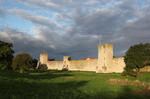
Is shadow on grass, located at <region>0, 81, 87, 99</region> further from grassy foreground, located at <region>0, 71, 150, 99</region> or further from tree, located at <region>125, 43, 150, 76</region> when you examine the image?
tree, located at <region>125, 43, 150, 76</region>

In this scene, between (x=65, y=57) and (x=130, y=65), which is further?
(x=65, y=57)

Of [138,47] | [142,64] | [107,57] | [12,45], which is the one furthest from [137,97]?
[12,45]

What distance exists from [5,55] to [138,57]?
95.7 feet

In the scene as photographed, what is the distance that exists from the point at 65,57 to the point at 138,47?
36399mm

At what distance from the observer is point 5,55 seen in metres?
41.0

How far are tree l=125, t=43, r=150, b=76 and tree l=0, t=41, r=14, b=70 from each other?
89.1 ft

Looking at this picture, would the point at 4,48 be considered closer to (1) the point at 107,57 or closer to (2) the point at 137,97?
(1) the point at 107,57

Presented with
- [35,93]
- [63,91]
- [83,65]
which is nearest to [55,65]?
[83,65]

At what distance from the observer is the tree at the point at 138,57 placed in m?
28.9

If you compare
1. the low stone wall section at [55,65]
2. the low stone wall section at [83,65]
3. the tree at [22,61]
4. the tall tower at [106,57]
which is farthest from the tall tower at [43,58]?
the tall tower at [106,57]

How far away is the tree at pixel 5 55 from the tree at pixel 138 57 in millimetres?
27148

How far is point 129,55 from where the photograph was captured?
3109cm

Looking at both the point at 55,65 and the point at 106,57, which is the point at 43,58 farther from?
the point at 106,57

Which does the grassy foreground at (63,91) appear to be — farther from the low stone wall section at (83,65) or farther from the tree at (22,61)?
the low stone wall section at (83,65)
